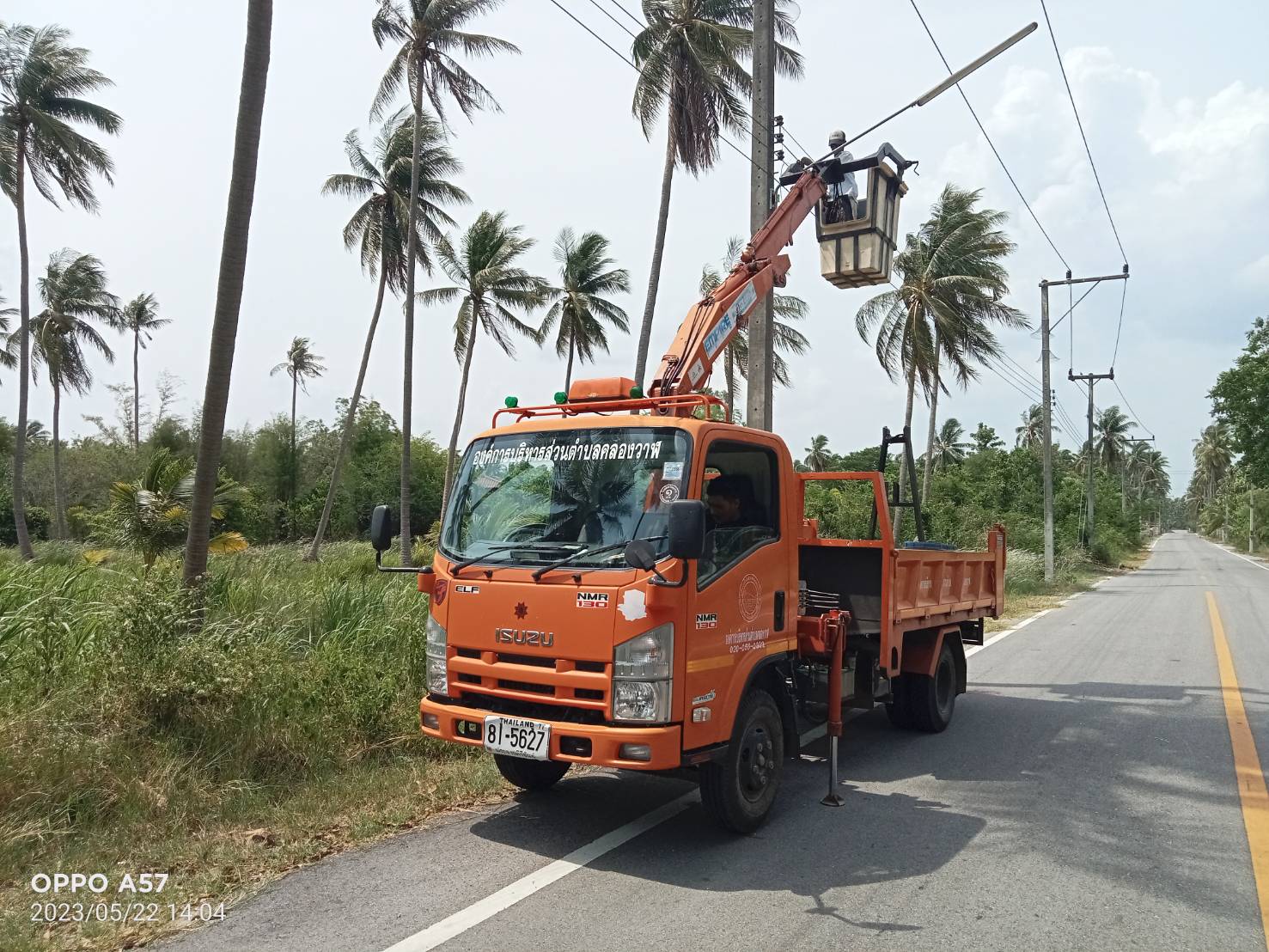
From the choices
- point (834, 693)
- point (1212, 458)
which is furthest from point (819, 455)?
point (834, 693)

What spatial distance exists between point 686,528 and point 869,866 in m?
2.02

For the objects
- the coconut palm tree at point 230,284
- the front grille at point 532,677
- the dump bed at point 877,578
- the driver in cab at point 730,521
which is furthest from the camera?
the coconut palm tree at point 230,284

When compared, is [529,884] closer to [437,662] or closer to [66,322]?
[437,662]

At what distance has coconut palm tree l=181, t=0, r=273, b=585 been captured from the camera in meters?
7.16

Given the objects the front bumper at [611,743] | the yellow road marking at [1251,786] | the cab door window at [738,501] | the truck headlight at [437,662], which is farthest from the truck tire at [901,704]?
the truck headlight at [437,662]

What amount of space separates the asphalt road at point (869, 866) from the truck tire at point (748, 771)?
0.15 m

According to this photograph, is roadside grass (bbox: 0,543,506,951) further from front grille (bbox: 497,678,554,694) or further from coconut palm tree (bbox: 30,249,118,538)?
coconut palm tree (bbox: 30,249,118,538)

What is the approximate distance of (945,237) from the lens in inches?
1059

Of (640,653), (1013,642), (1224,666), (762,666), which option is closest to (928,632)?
(762,666)

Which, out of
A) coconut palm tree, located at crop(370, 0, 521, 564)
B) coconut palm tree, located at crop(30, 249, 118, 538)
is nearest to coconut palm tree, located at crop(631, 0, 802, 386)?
coconut palm tree, located at crop(370, 0, 521, 564)

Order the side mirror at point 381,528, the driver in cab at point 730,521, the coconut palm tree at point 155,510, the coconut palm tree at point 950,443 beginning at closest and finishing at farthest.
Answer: the driver in cab at point 730,521, the side mirror at point 381,528, the coconut palm tree at point 155,510, the coconut palm tree at point 950,443

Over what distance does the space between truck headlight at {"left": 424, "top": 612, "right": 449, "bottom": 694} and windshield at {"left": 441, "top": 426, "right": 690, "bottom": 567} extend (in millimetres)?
440

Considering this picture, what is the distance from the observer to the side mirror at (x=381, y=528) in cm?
551

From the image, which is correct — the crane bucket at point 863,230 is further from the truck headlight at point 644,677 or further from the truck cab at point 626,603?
the truck headlight at point 644,677
